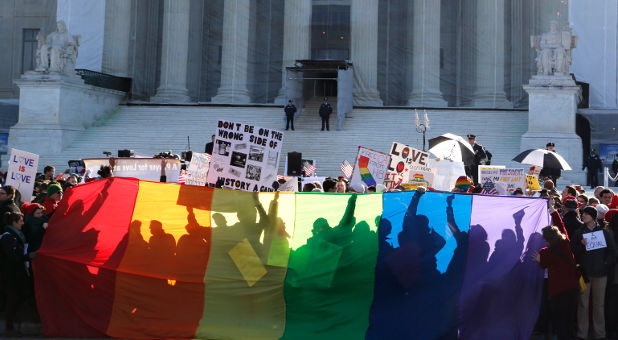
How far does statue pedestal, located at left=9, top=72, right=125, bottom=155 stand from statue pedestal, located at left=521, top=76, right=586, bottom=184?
18793 mm

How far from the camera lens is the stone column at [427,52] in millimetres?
40625

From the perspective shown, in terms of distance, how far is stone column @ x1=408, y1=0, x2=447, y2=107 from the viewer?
133ft

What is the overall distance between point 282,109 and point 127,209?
2861 cm

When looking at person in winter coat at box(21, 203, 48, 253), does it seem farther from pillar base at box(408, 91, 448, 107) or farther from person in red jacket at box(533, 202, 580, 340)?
pillar base at box(408, 91, 448, 107)

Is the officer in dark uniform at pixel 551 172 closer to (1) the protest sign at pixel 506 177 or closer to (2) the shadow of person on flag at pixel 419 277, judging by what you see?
(1) the protest sign at pixel 506 177

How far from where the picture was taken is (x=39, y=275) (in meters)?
10.1

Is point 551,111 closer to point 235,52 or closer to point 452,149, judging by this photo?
point 452,149

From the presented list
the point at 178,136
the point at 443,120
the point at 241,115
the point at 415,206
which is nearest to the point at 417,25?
the point at 443,120

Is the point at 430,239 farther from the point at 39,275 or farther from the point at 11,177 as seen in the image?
the point at 11,177

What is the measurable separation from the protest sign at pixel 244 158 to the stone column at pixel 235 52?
29273 millimetres

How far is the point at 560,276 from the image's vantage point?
31.8 ft

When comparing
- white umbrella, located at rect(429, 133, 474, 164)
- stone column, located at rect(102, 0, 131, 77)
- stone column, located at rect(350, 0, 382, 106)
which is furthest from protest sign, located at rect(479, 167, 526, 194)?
stone column, located at rect(102, 0, 131, 77)

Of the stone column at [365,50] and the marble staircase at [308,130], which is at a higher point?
the stone column at [365,50]

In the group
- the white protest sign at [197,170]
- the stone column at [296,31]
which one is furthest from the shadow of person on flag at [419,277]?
the stone column at [296,31]
